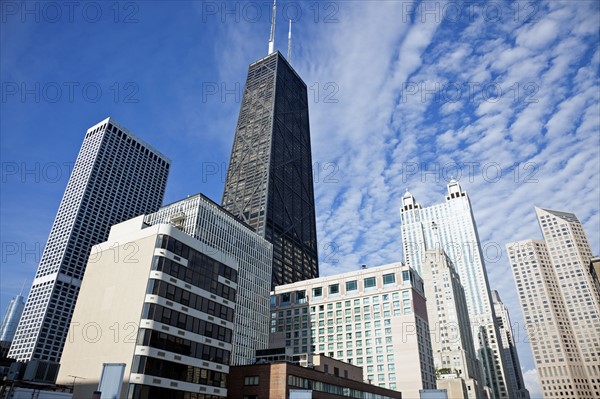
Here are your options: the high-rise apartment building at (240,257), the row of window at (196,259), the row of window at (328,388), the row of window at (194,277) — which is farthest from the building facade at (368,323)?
the row of window at (196,259)

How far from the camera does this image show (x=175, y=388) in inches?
2178

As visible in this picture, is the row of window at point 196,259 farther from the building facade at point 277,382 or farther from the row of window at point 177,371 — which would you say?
the building facade at point 277,382

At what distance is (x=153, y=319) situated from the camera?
180ft

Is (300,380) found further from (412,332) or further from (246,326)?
(246,326)

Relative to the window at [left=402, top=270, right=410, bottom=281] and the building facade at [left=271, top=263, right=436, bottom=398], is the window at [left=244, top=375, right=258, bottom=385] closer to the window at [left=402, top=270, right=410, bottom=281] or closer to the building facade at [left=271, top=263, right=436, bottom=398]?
the building facade at [left=271, top=263, right=436, bottom=398]

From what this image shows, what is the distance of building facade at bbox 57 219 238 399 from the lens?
53.8m

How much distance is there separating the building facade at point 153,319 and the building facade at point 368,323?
60739 mm

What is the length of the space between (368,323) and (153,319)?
80.3 metres

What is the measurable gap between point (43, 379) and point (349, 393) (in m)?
54.2

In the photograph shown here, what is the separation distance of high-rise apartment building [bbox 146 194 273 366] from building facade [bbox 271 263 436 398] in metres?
16.5

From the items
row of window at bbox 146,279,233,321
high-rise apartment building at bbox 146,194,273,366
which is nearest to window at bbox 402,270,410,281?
high-rise apartment building at bbox 146,194,273,366

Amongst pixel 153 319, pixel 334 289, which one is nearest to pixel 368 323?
pixel 334 289

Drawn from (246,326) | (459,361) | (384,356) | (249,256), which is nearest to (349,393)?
(384,356)

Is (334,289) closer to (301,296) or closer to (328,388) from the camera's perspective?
(301,296)
